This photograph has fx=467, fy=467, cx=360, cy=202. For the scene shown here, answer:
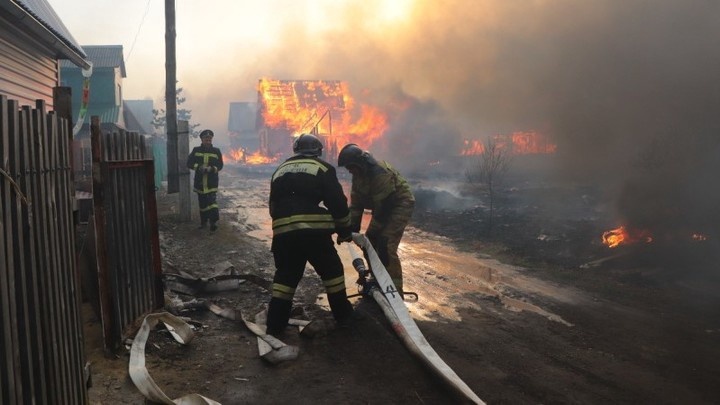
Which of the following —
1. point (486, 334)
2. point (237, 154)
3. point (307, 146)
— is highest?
point (237, 154)

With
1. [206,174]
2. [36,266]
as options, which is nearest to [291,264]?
[36,266]

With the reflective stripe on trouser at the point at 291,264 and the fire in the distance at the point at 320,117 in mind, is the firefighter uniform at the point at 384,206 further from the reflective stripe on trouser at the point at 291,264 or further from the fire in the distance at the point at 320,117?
the fire in the distance at the point at 320,117

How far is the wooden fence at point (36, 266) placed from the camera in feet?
5.70

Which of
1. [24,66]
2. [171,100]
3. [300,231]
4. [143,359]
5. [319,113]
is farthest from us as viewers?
[319,113]

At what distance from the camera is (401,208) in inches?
221

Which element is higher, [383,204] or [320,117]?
[320,117]

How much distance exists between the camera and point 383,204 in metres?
5.59

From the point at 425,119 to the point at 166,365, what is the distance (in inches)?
1136

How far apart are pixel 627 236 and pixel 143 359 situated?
A: 885 centimetres

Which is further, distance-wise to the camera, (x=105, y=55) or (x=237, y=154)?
(x=237, y=154)

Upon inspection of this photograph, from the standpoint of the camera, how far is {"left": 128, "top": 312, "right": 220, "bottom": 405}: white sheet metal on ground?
2.99 m

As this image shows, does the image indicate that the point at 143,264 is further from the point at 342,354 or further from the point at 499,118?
the point at 499,118

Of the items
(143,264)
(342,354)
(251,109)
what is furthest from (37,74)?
(251,109)

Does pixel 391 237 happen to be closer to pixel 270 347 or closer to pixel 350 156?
pixel 350 156
